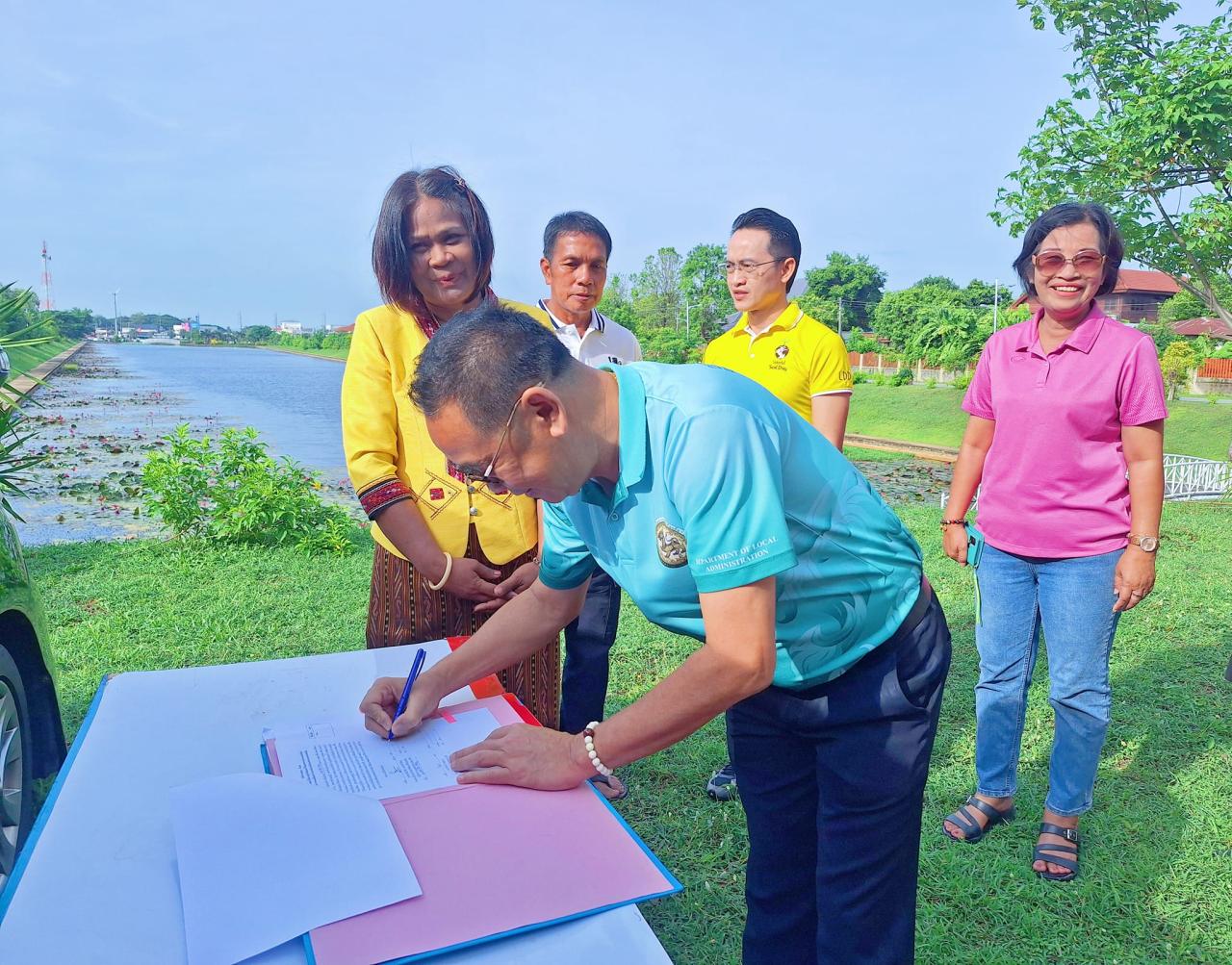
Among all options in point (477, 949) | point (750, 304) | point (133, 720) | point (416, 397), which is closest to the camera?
point (477, 949)

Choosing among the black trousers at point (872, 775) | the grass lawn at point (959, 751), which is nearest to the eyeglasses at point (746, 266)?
the grass lawn at point (959, 751)

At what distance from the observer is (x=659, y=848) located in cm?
276

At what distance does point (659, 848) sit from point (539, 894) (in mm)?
1751

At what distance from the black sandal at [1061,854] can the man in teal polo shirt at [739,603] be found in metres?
1.22

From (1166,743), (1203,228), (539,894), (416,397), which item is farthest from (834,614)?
(1203,228)

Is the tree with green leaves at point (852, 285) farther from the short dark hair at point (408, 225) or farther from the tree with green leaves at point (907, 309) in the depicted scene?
the short dark hair at point (408, 225)

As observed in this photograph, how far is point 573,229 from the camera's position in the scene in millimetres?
3246

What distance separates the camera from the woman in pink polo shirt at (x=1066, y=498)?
242 cm

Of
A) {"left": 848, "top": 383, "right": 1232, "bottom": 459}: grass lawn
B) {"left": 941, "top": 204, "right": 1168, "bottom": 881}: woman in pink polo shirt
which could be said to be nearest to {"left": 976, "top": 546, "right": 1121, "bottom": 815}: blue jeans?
{"left": 941, "top": 204, "right": 1168, "bottom": 881}: woman in pink polo shirt

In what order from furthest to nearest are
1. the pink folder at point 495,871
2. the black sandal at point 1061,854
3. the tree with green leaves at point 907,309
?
1. the tree with green leaves at point 907,309
2. the black sandal at point 1061,854
3. the pink folder at point 495,871

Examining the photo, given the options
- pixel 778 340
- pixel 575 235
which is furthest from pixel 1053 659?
pixel 575 235

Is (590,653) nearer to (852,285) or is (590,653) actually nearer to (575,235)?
(575,235)

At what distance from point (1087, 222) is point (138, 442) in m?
12.2

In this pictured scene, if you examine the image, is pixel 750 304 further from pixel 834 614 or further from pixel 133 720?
pixel 133 720
